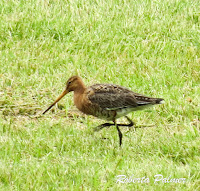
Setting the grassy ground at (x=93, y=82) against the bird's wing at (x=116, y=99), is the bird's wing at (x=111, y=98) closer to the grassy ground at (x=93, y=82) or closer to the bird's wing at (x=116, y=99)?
the bird's wing at (x=116, y=99)

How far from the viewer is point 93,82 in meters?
10.1

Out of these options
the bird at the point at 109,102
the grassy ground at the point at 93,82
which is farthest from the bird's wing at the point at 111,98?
the grassy ground at the point at 93,82

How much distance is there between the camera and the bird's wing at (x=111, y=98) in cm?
815

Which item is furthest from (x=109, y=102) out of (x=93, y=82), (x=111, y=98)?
(x=93, y=82)

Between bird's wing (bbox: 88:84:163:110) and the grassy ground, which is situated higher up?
bird's wing (bbox: 88:84:163:110)

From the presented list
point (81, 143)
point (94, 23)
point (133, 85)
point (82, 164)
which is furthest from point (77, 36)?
point (82, 164)

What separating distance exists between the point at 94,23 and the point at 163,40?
1263 mm

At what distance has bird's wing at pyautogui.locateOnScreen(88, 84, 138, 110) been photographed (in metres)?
8.15

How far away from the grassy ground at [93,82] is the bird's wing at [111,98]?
424 millimetres

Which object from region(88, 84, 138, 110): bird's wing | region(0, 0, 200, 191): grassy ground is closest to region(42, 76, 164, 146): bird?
region(88, 84, 138, 110): bird's wing

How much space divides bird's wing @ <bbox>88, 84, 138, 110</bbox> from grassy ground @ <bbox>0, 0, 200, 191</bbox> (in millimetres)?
424

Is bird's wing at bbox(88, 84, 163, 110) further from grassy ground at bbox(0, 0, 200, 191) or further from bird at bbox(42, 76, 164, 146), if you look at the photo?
grassy ground at bbox(0, 0, 200, 191)

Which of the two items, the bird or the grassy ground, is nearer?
the grassy ground

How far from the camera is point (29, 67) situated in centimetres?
1044
